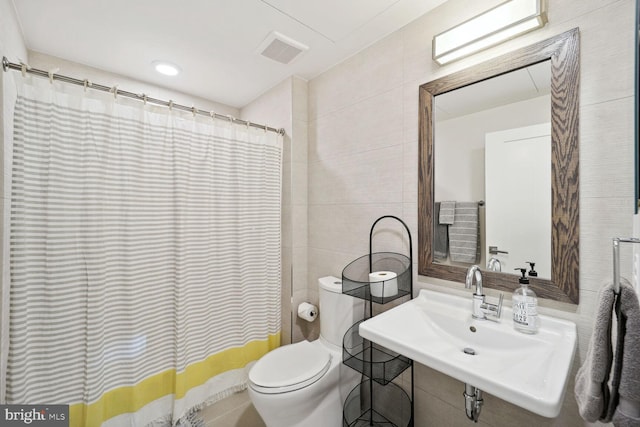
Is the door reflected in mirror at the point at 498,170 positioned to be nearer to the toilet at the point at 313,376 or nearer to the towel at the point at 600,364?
the towel at the point at 600,364

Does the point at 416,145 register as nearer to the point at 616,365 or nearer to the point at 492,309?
the point at 492,309

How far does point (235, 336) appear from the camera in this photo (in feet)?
5.91

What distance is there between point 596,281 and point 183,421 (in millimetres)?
2039

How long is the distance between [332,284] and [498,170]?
1.05m

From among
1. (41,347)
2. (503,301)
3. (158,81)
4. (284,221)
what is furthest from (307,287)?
(158,81)

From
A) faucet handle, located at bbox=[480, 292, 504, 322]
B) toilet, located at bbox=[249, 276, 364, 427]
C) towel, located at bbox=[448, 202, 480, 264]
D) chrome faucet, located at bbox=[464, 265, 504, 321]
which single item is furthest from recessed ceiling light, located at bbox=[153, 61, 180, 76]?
faucet handle, located at bbox=[480, 292, 504, 322]

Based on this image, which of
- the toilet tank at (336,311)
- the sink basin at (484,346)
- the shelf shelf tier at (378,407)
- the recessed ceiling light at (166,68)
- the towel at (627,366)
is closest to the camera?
the towel at (627,366)

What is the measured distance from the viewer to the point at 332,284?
1668mm

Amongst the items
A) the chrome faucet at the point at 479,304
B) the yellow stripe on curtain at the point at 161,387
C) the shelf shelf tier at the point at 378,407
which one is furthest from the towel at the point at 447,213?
the yellow stripe on curtain at the point at 161,387

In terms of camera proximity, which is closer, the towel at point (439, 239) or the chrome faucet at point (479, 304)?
the chrome faucet at point (479, 304)

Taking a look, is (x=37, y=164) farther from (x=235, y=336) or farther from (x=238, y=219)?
(x=235, y=336)

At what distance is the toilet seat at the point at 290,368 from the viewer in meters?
1.30

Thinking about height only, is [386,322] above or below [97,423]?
above

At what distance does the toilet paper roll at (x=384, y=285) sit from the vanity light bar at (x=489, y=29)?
1054 mm
